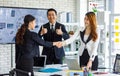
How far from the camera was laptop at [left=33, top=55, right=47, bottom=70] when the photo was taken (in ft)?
14.3

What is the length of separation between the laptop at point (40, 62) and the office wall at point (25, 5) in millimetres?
2392

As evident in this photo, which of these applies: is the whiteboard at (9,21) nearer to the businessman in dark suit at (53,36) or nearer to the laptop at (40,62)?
the businessman in dark suit at (53,36)

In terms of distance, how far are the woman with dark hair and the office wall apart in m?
2.68

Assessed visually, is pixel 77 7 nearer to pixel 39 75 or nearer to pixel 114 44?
pixel 114 44

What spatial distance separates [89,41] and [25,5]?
3.28 meters

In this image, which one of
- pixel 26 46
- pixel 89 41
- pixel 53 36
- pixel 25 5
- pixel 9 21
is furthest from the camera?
pixel 25 5

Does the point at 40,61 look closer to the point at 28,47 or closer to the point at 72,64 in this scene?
the point at 28,47

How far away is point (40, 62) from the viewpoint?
14.6ft

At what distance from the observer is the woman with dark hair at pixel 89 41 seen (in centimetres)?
438

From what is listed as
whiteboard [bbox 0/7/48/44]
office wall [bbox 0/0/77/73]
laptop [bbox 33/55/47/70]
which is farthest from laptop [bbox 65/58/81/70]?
office wall [bbox 0/0/77/73]

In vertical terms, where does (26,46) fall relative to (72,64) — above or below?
above

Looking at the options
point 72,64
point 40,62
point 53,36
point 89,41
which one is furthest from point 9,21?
point 72,64

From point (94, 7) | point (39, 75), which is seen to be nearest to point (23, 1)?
point (94, 7)

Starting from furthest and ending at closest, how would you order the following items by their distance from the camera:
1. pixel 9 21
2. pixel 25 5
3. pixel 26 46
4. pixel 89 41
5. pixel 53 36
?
pixel 25 5 → pixel 9 21 → pixel 53 36 → pixel 89 41 → pixel 26 46
